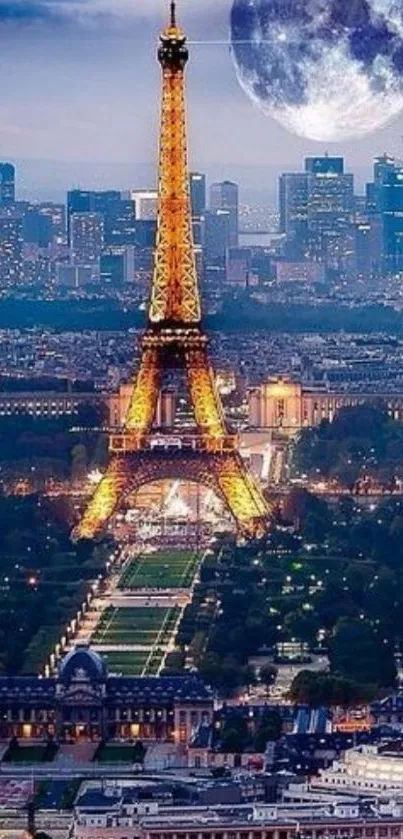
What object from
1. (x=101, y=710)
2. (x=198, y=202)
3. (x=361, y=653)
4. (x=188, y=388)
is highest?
(x=198, y=202)

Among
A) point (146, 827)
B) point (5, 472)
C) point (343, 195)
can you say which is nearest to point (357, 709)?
point (146, 827)

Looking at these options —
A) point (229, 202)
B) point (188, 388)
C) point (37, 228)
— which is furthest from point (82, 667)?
→ point (37, 228)

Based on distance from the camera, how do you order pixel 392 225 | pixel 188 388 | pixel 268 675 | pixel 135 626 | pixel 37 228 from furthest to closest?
pixel 392 225
pixel 37 228
pixel 188 388
pixel 135 626
pixel 268 675

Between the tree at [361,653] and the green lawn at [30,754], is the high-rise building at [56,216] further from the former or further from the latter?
the green lawn at [30,754]

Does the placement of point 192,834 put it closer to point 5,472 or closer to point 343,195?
point 5,472

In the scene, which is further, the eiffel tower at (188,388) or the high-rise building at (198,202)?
the high-rise building at (198,202)

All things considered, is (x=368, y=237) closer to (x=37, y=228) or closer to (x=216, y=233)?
Answer: (x=37, y=228)

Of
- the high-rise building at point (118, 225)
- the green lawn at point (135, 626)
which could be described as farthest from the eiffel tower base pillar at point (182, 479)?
the high-rise building at point (118, 225)
